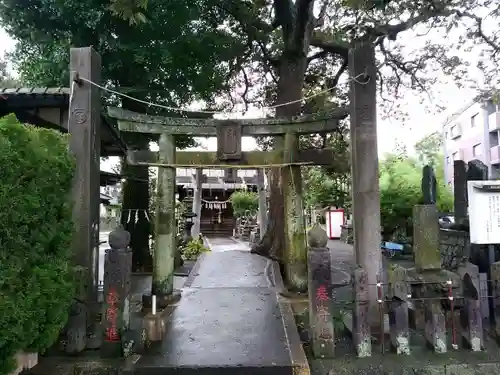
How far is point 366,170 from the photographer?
686 cm

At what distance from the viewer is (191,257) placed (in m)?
14.7

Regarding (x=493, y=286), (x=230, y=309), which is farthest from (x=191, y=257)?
(x=493, y=286)

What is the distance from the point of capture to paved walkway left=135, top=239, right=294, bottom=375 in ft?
16.6

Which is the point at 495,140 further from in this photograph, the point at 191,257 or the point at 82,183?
the point at 82,183

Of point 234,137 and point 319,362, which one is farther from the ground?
point 234,137

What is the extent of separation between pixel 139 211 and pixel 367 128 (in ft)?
28.7

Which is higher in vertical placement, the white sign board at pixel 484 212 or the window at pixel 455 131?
the window at pixel 455 131

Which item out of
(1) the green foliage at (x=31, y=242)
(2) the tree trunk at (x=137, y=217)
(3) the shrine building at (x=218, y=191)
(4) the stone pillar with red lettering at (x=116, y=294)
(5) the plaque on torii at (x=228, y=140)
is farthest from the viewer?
(3) the shrine building at (x=218, y=191)

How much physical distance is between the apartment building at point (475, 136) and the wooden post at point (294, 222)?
22709mm

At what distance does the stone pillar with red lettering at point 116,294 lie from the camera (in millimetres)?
5360

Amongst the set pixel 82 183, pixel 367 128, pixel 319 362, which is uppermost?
pixel 367 128

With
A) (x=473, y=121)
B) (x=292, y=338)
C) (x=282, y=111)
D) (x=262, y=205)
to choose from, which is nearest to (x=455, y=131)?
(x=473, y=121)

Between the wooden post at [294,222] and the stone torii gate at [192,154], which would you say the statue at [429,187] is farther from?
the wooden post at [294,222]

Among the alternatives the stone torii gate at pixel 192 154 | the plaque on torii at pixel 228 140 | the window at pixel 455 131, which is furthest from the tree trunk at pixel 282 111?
the window at pixel 455 131
